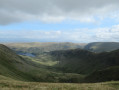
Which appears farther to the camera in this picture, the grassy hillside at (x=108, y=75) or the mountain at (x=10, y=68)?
the mountain at (x=10, y=68)

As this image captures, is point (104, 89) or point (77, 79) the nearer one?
point (104, 89)

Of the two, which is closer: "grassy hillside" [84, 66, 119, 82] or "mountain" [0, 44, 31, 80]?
"grassy hillside" [84, 66, 119, 82]

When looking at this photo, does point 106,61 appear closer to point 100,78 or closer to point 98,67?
point 98,67

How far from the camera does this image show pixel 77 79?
414 feet

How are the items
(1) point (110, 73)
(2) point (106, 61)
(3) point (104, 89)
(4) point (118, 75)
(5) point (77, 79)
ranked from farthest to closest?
(2) point (106, 61), (5) point (77, 79), (1) point (110, 73), (4) point (118, 75), (3) point (104, 89)

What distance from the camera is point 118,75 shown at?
3228 inches

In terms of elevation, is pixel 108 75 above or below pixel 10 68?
below

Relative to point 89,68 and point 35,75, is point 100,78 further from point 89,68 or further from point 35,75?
point 89,68

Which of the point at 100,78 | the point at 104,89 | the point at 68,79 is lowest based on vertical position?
the point at 68,79

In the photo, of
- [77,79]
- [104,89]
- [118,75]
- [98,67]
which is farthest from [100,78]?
[98,67]

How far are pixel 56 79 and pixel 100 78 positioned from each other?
5049cm

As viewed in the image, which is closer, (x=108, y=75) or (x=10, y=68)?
(x=108, y=75)

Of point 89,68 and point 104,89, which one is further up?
point 104,89

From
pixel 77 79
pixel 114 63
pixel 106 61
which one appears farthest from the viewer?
pixel 106 61
